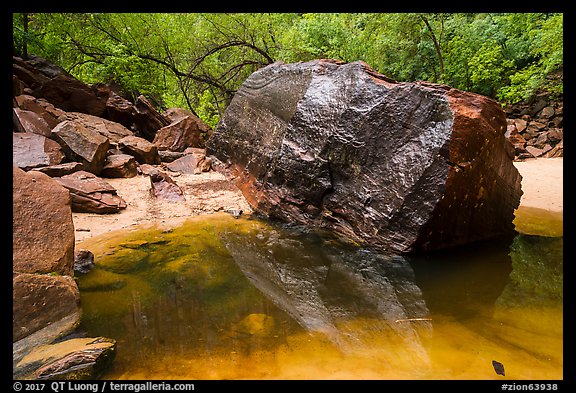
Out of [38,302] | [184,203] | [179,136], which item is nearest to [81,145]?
[184,203]

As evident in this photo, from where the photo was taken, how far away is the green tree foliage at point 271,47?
1152 centimetres

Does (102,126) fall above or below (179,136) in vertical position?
above

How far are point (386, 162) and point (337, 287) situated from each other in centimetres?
196

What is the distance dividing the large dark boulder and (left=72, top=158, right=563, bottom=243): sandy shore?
2.89 feet

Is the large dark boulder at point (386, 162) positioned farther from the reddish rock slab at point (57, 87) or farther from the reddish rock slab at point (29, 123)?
the reddish rock slab at point (57, 87)

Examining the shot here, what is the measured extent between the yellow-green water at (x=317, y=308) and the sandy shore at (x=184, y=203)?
0.48 metres

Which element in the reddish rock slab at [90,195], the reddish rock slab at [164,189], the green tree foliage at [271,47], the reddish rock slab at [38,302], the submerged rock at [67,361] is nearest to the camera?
the submerged rock at [67,361]

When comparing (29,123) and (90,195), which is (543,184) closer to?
(90,195)

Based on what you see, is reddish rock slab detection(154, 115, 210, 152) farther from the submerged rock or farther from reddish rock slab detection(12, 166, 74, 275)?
the submerged rock

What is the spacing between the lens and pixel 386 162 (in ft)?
15.1

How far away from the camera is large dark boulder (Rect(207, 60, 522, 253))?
4.17 meters

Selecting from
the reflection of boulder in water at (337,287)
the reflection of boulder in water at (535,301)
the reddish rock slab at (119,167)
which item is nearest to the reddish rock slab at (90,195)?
the reddish rock slab at (119,167)
